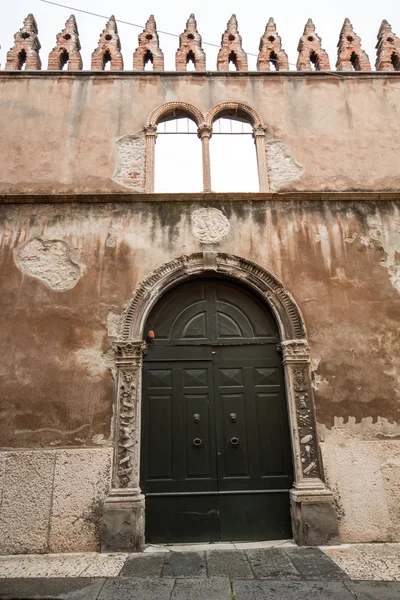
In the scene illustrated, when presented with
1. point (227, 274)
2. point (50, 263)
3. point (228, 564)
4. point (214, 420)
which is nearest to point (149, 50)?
point (50, 263)

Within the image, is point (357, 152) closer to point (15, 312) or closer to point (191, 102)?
point (191, 102)

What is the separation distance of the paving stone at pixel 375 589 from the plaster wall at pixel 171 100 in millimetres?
4993

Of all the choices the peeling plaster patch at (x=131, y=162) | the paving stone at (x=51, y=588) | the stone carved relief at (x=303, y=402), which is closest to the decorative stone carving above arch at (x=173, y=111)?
the peeling plaster patch at (x=131, y=162)

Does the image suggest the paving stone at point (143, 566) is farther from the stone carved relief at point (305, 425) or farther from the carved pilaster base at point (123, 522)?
the stone carved relief at point (305, 425)

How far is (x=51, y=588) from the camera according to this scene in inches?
138

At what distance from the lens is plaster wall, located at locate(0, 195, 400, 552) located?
15.6 feet

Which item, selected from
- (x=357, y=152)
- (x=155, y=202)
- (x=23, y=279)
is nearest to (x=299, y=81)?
(x=357, y=152)

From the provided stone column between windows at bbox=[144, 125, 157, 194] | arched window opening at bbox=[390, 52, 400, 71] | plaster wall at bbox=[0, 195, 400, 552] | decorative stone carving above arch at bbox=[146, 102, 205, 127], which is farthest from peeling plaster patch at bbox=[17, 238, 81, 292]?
arched window opening at bbox=[390, 52, 400, 71]

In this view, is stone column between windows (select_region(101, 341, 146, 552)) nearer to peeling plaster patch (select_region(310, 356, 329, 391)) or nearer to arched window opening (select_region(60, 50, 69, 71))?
peeling plaster patch (select_region(310, 356, 329, 391))

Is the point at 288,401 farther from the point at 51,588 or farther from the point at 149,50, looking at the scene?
the point at 149,50

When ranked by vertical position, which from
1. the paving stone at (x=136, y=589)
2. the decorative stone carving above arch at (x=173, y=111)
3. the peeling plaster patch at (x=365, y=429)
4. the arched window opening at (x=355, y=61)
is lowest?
the paving stone at (x=136, y=589)

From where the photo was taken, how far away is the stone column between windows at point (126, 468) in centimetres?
454

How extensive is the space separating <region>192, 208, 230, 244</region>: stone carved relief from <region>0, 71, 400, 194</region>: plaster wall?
1.06m

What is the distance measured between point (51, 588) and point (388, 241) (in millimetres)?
5807
